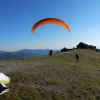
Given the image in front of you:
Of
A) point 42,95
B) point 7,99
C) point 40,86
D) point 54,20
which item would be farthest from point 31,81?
point 54,20

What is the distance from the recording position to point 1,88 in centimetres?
1466

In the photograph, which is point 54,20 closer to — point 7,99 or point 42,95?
point 42,95

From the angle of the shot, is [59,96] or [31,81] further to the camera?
[31,81]

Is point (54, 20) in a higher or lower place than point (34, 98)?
higher

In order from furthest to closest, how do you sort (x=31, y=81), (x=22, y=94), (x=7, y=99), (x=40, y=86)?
(x=31, y=81), (x=40, y=86), (x=22, y=94), (x=7, y=99)

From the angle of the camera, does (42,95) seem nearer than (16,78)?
Yes

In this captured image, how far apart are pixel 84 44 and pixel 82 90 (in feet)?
253

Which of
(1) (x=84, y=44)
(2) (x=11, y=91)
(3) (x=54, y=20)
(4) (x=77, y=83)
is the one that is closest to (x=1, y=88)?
(2) (x=11, y=91)

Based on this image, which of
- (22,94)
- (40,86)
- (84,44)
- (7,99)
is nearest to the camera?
(7,99)

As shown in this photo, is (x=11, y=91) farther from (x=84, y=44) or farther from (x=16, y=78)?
(x=84, y=44)

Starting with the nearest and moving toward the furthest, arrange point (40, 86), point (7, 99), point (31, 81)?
point (7, 99)
point (40, 86)
point (31, 81)

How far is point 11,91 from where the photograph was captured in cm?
1548

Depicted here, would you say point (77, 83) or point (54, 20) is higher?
point (54, 20)

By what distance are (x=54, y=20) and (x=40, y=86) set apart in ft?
22.3
